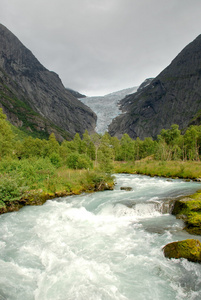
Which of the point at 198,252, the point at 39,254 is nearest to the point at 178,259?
the point at 198,252

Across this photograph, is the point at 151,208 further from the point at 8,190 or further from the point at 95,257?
the point at 8,190

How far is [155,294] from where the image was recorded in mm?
6664

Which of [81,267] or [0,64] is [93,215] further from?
[0,64]

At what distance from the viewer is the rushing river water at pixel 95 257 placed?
6855 millimetres

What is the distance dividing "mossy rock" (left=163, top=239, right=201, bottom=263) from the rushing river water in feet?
0.78

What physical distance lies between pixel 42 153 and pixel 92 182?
1668cm

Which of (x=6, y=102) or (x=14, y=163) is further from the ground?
(x=6, y=102)

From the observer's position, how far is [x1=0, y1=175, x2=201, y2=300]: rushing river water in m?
6.86

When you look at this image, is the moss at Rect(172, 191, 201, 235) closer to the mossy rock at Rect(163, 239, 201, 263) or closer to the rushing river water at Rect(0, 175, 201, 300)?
the rushing river water at Rect(0, 175, 201, 300)

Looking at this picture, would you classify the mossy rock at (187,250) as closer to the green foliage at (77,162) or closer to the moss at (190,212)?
the moss at (190,212)

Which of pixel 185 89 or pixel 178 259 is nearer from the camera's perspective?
pixel 178 259

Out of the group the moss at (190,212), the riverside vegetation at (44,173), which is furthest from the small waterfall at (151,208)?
the riverside vegetation at (44,173)

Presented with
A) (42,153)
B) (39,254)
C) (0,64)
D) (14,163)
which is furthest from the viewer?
(0,64)

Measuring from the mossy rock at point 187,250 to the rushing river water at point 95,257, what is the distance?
0.24 metres
